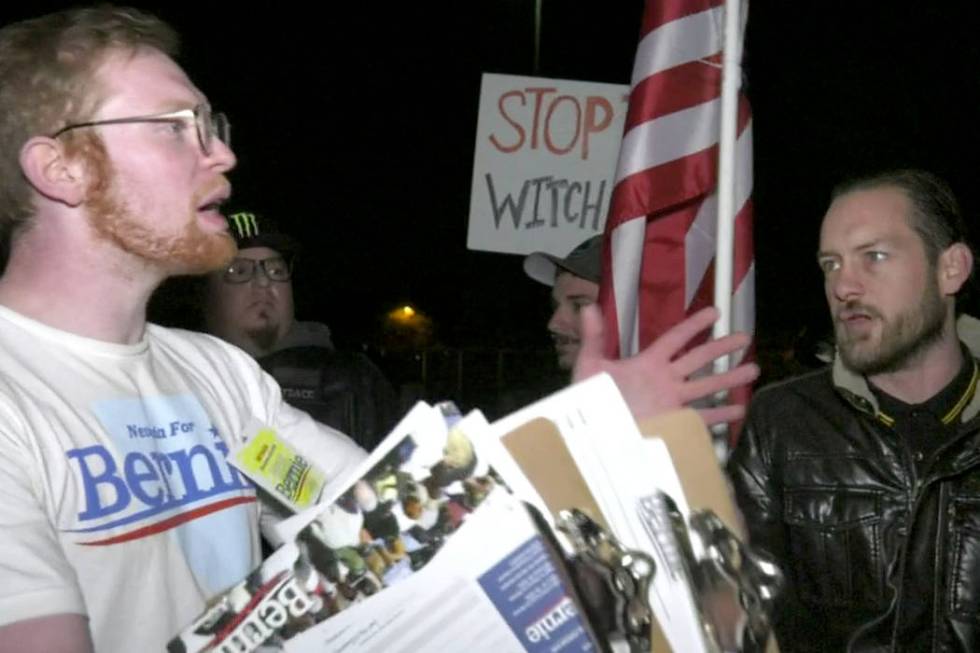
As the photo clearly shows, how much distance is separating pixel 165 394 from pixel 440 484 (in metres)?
0.79

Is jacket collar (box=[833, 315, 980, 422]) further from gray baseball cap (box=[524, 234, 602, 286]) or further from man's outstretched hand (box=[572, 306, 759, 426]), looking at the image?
man's outstretched hand (box=[572, 306, 759, 426])

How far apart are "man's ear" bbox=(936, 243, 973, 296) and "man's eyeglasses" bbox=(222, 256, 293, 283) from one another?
263 cm

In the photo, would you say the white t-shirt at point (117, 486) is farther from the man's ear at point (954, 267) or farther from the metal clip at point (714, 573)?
the man's ear at point (954, 267)

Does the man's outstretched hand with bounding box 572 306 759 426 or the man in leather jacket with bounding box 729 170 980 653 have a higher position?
the man's outstretched hand with bounding box 572 306 759 426

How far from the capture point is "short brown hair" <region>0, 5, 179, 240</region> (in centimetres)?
223

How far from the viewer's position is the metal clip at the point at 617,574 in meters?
1.74

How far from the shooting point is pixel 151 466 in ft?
7.11

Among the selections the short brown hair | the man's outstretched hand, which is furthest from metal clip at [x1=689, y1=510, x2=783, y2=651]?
the short brown hair

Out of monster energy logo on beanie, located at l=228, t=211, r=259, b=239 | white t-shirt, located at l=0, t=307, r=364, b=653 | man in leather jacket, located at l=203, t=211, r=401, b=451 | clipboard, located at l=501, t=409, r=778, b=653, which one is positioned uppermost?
clipboard, located at l=501, t=409, r=778, b=653

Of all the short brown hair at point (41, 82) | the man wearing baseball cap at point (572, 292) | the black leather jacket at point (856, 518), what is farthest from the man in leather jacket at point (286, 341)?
the short brown hair at point (41, 82)

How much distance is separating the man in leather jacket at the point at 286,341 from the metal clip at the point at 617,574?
3.12 meters

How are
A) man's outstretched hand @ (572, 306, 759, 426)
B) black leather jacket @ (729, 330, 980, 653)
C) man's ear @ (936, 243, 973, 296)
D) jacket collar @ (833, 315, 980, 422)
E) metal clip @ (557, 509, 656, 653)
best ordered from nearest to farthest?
1. metal clip @ (557, 509, 656, 653)
2. man's outstretched hand @ (572, 306, 759, 426)
3. black leather jacket @ (729, 330, 980, 653)
4. jacket collar @ (833, 315, 980, 422)
5. man's ear @ (936, 243, 973, 296)

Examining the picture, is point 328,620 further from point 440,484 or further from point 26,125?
point 26,125

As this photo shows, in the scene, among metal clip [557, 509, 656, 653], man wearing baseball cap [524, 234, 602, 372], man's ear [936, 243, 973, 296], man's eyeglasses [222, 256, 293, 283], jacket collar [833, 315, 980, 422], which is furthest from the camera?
man's eyeglasses [222, 256, 293, 283]
